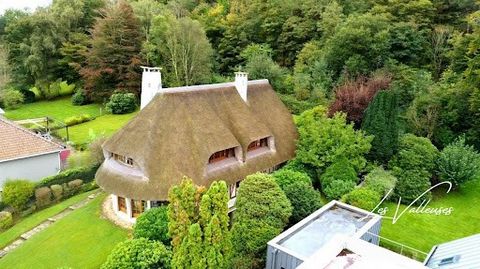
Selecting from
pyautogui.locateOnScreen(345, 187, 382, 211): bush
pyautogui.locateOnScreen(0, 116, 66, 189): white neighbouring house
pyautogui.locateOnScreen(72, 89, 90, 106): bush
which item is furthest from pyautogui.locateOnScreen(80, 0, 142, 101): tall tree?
pyautogui.locateOnScreen(345, 187, 382, 211): bush

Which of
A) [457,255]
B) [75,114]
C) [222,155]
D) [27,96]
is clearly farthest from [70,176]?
[27,96]

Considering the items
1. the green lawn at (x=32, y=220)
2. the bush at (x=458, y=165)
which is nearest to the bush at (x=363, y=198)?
the bush at (x=458, y=165)

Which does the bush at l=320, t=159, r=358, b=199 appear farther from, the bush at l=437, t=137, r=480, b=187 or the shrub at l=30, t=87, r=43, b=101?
the shrub at l=30, t=87, r=43, b=101

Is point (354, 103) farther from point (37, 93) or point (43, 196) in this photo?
point (37, 93)

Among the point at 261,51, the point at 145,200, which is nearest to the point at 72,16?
the point at 261,51

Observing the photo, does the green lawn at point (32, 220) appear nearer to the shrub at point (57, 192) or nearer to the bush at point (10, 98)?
the shrub at point (57, 192)

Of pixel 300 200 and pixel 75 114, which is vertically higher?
pixel 300 200

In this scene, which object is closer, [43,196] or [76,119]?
[43,196]
